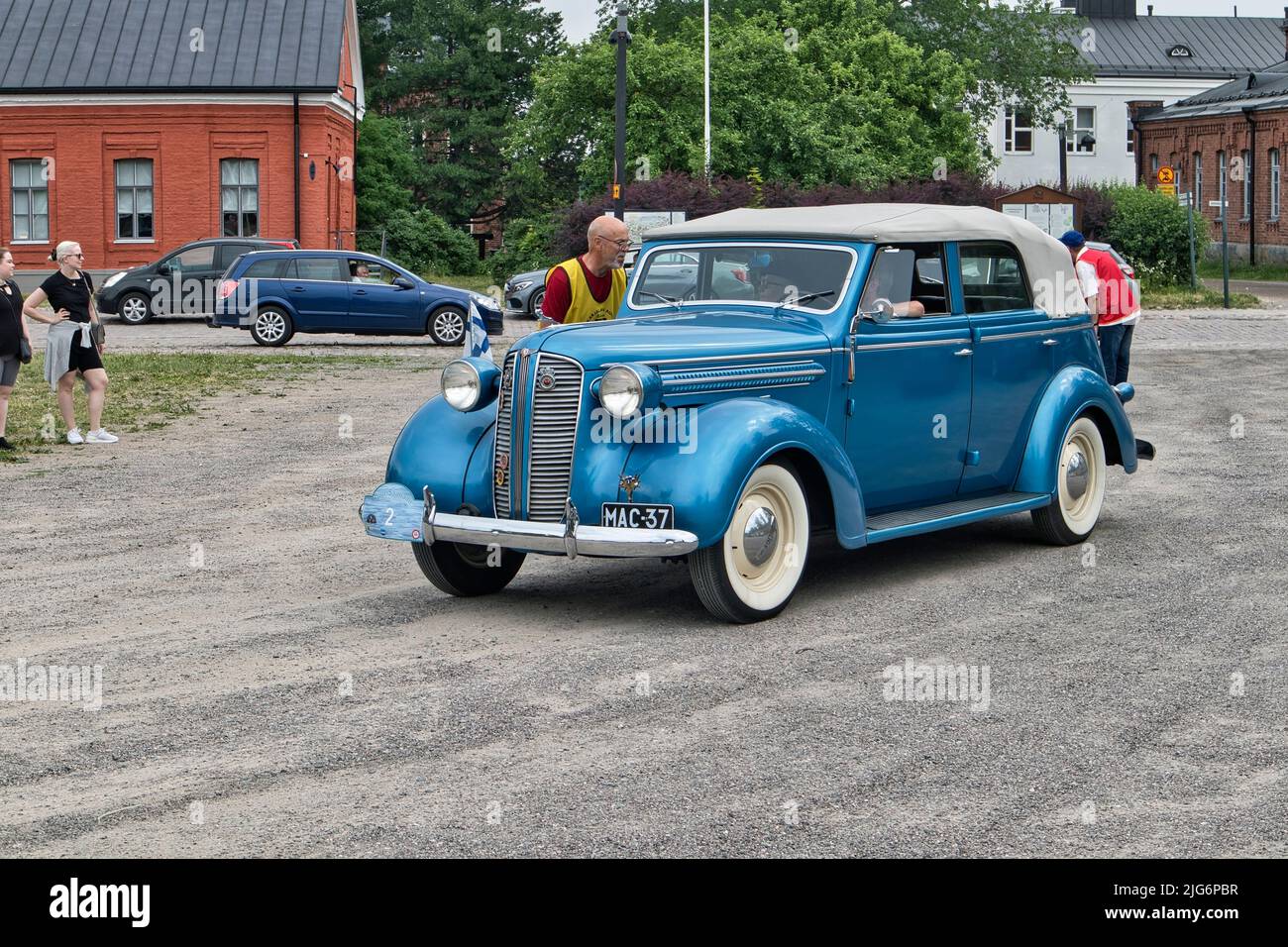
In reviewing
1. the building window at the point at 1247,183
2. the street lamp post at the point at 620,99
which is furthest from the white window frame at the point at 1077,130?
the street lamp post at the point at 620,99

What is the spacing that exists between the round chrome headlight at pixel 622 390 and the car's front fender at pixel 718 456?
24 cm

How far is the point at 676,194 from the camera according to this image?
3753cm

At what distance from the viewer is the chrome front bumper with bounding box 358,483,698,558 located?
770 centimetres

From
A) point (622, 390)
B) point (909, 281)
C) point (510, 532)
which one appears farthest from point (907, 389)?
point (510, 532)

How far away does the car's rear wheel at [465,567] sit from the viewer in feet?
28.8

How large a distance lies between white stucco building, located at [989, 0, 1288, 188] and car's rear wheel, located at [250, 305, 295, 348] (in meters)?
54.1

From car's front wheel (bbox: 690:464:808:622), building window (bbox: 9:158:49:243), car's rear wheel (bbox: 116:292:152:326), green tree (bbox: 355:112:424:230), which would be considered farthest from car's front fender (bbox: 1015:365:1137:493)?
green tree (bbox: 355:112:424:230)

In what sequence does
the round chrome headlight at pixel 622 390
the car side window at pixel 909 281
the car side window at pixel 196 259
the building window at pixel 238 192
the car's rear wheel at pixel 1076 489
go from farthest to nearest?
the building window at pixel 238 192
the car side window at pixel 196 259
the car's rear wheel at pixel 1076 489
the car side window at pixel 909 281
the round chrome headlight at pixel 622 390

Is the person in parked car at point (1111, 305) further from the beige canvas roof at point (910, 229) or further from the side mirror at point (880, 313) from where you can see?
the side mirror at point (880, 313)

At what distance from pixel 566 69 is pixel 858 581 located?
118ft

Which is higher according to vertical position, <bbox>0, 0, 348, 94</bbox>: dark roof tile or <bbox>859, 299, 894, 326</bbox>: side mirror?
<bbox>0, 0, 348, 94</bbox>: dark roof tile

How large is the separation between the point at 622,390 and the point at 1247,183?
190 feet

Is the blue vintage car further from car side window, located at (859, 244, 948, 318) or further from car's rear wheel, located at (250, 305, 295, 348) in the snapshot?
car's rear wheel, located at (250, 305, 295, 348)

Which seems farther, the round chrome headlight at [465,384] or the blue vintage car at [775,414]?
the round chrome headlight at [465,384]
